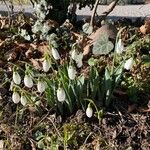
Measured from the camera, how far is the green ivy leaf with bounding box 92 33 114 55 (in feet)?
13.3

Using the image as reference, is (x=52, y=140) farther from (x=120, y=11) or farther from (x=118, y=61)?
(x=120, y=11)

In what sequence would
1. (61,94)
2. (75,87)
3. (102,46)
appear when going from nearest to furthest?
(61,94) → (75,87) → (102,46)

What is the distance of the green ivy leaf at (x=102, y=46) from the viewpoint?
4039 mm

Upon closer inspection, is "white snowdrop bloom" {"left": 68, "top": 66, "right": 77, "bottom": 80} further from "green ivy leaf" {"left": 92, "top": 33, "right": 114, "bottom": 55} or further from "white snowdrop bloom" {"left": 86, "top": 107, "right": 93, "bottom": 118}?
"green ivy leaf" {"left": 92, "top": 33, "right": 114, "bottom": 55}

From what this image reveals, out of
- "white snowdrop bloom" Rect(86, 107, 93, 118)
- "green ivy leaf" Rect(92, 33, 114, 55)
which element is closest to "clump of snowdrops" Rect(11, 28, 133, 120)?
"white snowdrop bloom" Rect(86, 107, 93, 118)

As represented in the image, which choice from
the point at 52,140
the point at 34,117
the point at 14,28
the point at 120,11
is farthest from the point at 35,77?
→ the point at 120,11

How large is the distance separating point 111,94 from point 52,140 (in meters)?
0.51

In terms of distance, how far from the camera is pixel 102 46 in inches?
160

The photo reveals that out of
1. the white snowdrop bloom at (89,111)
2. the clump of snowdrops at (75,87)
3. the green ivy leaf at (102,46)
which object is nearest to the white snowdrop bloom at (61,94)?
the clump of snowdrops at (75,87)

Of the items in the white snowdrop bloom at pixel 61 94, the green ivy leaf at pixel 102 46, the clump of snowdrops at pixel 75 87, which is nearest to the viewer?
the white snowdrop bloom at pixel 61 94

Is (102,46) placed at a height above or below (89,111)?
above

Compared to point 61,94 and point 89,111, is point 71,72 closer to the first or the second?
point 61,94

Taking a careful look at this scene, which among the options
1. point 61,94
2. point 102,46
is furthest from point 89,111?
point 102,46

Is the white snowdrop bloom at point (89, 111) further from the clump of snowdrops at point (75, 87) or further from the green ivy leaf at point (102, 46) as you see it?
the green ivy leaf at point (102, 46)
